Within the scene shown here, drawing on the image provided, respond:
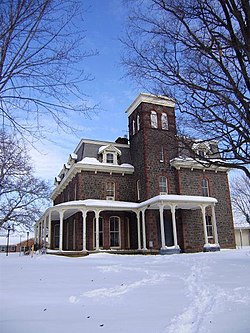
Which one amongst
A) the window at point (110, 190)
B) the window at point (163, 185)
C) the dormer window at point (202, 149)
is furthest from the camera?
the window at point (110, 190)

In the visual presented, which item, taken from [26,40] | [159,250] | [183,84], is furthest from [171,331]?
[159,250]

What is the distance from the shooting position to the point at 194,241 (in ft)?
71.3

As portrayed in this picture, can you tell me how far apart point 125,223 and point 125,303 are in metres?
17.0

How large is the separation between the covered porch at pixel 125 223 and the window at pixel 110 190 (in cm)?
108

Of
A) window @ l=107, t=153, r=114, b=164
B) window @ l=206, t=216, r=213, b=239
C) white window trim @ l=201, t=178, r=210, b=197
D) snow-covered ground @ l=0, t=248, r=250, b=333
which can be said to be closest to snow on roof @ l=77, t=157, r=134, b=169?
window @ l=107, t=153, r=114, b=164

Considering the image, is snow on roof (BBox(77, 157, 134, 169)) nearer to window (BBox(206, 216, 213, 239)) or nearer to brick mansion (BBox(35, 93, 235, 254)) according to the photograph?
brick mansion (BBox(35, 93, 235, 254))

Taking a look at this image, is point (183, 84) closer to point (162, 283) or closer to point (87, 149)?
point (162, 283)

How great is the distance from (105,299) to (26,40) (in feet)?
15.5

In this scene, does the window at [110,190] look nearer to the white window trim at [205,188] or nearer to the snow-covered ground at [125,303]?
the white window trim at [205,188]

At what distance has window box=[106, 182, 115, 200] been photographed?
22.4 meters

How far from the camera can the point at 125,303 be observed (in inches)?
213

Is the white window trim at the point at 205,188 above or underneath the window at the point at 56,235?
above

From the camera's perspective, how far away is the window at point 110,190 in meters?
22.4

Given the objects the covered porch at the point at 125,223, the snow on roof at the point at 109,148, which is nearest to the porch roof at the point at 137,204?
the covered porch at the point at 125,223
